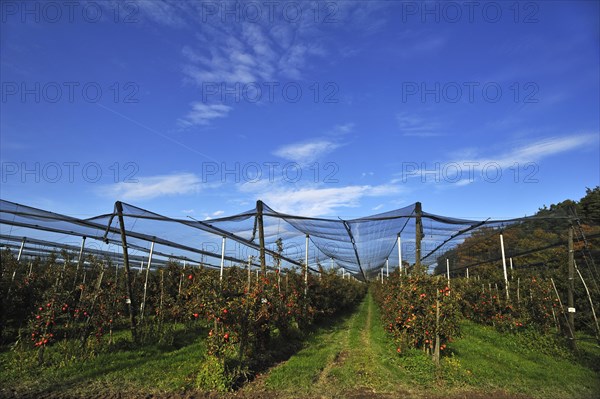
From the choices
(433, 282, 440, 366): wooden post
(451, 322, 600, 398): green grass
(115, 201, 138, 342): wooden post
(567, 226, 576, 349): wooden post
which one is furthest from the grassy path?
(115, 201, 138, 342): wooden post

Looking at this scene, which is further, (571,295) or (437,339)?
(571,295)

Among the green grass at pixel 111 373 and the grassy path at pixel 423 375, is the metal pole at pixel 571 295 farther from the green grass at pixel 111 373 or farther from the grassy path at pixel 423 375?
the green grass at pixel 111 373

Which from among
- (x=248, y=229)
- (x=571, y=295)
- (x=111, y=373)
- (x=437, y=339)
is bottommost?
(x=111, y=373)

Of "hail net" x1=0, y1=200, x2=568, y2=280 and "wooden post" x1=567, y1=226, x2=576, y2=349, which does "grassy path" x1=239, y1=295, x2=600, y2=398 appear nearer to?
"wooden post" x1=567, y1=226, x2=576, y2=349

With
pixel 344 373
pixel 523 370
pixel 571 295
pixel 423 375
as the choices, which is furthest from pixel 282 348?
pixel 571 295

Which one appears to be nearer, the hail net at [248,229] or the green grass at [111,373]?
the green grass at [111,373]

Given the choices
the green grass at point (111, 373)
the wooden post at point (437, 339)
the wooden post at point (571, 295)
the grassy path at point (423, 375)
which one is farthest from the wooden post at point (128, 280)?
the wooden post at point (571, 295)

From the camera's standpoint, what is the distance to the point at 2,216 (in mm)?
8188

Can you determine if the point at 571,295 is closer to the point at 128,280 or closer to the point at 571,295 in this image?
the point at 571,295

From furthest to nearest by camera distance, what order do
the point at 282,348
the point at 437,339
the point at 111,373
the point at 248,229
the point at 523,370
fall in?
the point at 248,229, the point at 282,348, the point at 523,370, the point at 437,339, the point at 111,373

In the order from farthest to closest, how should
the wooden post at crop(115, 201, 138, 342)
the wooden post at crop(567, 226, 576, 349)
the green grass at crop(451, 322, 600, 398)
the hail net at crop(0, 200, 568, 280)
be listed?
the hail net at crop(0, 200, 568, 280) → the wooden post at crop(567, 226, 576, 349) → the wooden post at crop(115, 201, 138, 342) → the green grass at crop(451, 322, 600, 398)

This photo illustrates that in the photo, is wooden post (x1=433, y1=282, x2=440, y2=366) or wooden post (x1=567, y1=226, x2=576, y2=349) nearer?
wooden post (x1=433, y1=282, x2=440, y2=366)

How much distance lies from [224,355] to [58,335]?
18.3 feet

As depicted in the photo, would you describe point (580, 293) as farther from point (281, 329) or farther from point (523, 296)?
point (281, 329)
